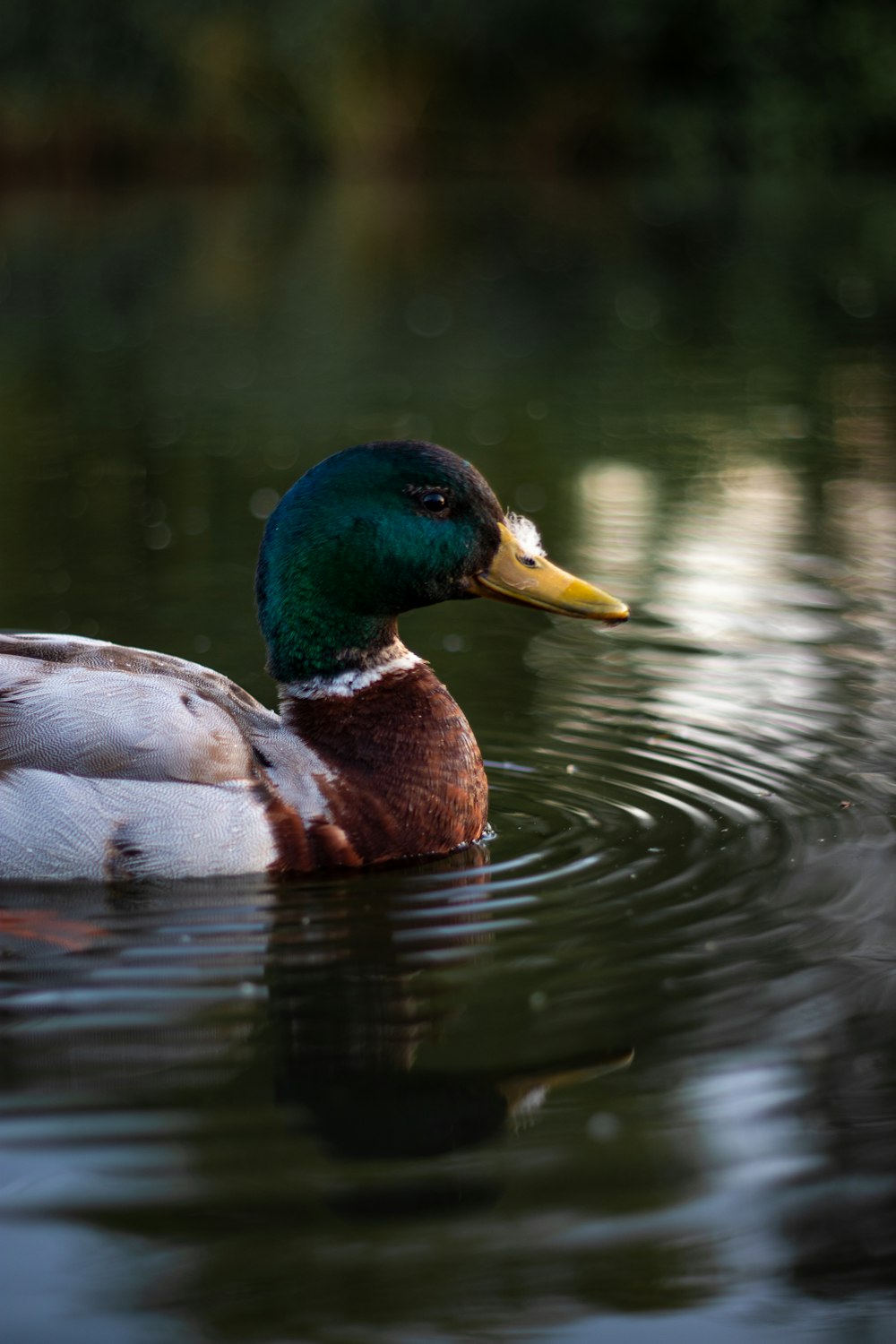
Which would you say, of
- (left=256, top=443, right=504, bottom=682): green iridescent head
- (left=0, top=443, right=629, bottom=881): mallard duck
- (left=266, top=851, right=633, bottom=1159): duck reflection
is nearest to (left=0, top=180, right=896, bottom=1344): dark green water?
(left=266, top=851, right=633, bottom=1159): duck reflection

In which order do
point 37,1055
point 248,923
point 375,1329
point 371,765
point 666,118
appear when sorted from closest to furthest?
point 375,1329, point 37,1055, point 248,923, point 371,765, point 666,118

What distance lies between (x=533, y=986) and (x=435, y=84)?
Result: 124 feet

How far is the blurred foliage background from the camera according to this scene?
34375 mm

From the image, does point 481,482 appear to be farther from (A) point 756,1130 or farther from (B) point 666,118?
(B) point 666,118

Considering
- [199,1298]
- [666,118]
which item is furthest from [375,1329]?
[666,118]

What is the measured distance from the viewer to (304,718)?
5.26 m

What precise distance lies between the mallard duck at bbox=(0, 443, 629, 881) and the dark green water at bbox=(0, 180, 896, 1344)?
140mm

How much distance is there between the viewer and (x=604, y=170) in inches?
1572

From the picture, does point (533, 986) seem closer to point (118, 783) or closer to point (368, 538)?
point (118, 783)

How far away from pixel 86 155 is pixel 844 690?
31631mm

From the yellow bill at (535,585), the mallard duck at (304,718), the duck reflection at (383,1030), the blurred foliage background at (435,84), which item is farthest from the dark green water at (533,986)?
the blurred foliage background at (435,84)

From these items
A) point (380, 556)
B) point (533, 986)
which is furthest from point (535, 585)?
point (533, 986)

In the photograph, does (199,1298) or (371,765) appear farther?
(371,765)

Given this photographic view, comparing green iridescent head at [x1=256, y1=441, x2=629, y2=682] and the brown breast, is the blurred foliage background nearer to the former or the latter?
green iridescent head at [x1=256, y1=441, x2=629, y2=682]
